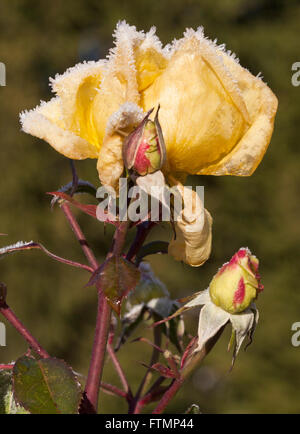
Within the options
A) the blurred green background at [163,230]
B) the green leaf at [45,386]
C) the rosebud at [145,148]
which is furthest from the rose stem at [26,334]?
the blurred green background at [163,230]

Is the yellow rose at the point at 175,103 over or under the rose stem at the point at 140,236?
over

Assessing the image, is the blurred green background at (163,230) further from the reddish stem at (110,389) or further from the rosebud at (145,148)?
the rosebud at (145,148)

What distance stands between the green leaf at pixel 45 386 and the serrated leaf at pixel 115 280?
0.17ft

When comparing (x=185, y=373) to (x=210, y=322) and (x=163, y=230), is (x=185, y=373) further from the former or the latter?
(x=163, y=230)

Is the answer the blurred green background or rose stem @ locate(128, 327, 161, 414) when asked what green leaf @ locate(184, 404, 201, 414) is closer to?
rose stem @ locate(128, 327, 161, 414)

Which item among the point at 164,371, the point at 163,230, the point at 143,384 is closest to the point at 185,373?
the point at 164,371

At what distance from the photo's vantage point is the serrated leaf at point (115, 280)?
336 millimetres

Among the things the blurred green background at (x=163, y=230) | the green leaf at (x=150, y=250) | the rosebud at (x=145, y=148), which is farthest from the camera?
the blurred green background at (x=163, y=230)

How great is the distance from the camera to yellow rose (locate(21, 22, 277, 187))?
0.37 meters

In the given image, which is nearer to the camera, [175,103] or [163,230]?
[175,103]

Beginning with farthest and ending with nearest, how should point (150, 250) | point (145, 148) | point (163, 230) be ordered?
point (163, 230) < point (150, 250) < point (145, 148)

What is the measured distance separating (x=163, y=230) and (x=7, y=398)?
117 inches

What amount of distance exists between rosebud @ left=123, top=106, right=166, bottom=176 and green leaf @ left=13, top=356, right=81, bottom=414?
0.12 m

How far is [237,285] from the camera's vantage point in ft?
1.20
